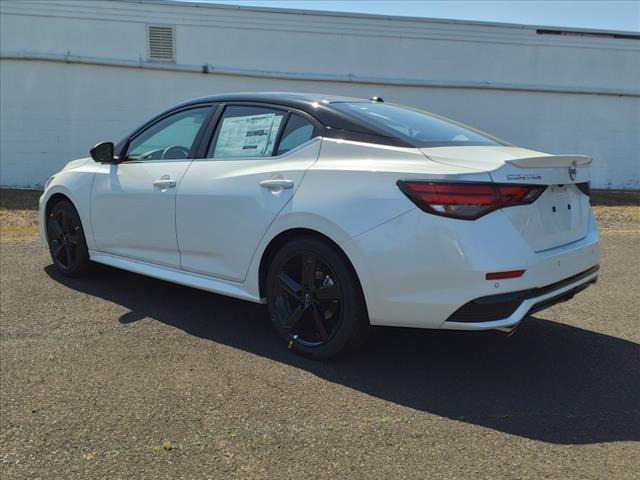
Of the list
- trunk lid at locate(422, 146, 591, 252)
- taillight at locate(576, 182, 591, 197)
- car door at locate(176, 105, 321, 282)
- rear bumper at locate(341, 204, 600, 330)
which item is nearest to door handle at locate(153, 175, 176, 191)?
car door at locate(176, 105, 321, 282)

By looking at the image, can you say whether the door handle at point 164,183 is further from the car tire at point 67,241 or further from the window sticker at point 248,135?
the car tire at point 67,241

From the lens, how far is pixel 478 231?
2943mm

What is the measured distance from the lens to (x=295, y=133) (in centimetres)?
379

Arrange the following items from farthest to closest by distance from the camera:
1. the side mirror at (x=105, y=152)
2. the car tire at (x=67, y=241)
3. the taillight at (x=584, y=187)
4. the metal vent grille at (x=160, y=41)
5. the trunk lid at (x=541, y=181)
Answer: the metal vent grille at (x=160, y=41) → the car tire at (x=67, y=241) → the side mirror at (x=105, y=152) → the taillight at (x=584, y=187) → the trunk lid at (x=541, y=181)

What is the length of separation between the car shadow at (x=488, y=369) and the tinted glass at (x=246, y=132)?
128cm

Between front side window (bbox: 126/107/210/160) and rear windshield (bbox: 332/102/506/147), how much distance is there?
1219mm

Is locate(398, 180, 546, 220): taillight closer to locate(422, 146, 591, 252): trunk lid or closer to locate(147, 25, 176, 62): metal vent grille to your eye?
locate(422, 146, 591, 252): trunk lid

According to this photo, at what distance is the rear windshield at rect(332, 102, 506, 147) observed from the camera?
353cm

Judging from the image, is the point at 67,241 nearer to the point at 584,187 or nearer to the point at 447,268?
the point at 447,268

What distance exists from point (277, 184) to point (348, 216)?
1.99ft

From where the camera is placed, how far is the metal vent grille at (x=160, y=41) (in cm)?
1168

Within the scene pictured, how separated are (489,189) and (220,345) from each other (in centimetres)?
205

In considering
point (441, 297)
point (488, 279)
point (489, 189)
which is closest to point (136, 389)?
point (441, 297)

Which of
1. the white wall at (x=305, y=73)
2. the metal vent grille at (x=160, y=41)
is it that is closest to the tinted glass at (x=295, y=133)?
the white wall at (x=305, y=73)
